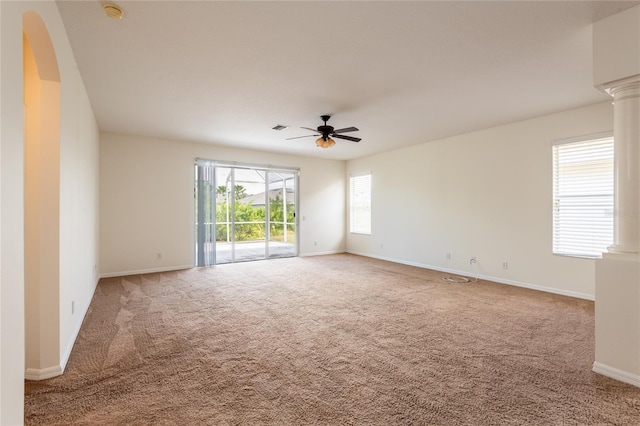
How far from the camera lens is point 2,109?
1.33 m

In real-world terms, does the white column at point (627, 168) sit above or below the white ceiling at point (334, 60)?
below

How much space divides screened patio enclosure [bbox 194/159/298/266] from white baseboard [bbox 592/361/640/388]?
633 cm

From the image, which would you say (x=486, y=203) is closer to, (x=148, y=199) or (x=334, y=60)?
(x=334, y=60)

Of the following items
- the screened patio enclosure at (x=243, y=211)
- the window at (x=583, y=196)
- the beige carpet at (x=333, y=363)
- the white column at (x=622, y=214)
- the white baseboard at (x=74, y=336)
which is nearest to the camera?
the beige carpet at (x=333, y=363)

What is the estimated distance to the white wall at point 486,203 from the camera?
4.75m

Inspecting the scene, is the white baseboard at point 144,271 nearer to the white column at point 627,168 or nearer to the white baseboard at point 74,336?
the white baseboard at point 74,336

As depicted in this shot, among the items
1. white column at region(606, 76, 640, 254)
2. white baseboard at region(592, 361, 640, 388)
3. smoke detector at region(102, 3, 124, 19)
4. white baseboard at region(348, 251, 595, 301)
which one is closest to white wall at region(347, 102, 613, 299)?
white baseboard at region(348, 251, 595, 301)

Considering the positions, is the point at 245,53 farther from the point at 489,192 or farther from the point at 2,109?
the point at 489,192

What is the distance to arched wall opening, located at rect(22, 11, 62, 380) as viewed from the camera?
232cm

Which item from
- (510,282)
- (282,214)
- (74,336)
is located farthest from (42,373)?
(282,214)

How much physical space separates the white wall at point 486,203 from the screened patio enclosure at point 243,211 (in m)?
2.48

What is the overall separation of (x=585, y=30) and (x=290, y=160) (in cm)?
619

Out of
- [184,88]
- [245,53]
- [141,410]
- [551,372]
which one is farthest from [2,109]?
[551,372]

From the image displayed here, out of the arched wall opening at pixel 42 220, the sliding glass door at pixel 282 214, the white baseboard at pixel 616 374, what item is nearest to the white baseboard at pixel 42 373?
the arched wall opening at pixel 42 220
